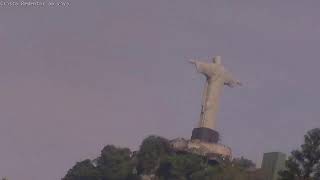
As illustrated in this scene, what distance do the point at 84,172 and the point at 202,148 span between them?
50.9 ft

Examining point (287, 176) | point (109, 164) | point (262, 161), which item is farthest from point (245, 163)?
point (287, 176)

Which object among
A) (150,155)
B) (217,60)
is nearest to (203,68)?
(217,60)

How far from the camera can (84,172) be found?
258ft

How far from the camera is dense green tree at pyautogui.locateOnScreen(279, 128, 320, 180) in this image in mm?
43281

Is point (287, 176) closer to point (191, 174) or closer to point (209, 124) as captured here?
point (191, 174)

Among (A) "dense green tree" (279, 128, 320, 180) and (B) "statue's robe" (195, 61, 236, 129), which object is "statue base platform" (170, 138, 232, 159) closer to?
(B) "statue's robe" (195, 61, 236, 129)

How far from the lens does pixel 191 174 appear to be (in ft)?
235

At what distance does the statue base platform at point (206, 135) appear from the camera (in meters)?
79.8

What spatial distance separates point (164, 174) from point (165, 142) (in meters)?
5.03

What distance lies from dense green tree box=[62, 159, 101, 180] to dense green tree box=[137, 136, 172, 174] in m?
5.99

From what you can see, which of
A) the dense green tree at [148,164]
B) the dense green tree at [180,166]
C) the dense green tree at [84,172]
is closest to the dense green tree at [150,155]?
the dense green tree at [148,164]

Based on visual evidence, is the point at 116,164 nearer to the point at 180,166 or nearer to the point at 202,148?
the point at 180,166

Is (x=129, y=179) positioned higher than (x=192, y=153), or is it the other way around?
(x=192, y=153)

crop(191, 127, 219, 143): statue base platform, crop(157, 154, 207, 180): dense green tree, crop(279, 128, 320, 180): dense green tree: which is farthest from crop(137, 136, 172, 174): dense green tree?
crop(279, 128, 320, 180): dense green tree
